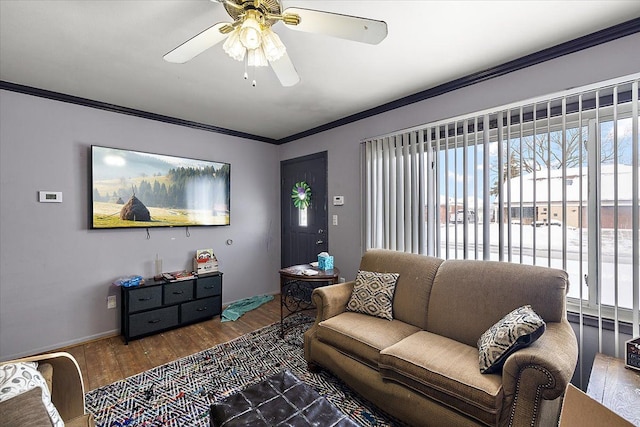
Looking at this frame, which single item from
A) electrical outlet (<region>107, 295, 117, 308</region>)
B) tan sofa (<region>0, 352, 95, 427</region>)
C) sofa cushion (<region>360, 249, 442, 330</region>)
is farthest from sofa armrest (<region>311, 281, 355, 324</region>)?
electrical outlet (<region>107, 295, 117, 308</region>)

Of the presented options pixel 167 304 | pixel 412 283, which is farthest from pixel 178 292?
pixel 412 283

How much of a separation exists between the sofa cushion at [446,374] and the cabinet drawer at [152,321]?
250 cm

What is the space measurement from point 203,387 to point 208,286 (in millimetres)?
1477

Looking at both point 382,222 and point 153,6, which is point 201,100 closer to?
point 153,6

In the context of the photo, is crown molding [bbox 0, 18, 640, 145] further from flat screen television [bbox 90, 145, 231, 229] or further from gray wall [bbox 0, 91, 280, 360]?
flat screen television [bbox 90, 145, 231, 229]

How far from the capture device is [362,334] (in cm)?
207

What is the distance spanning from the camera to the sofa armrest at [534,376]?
4.24ft

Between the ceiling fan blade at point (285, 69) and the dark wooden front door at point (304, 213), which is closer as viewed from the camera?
the ceiling fan blade at point (285, 69)

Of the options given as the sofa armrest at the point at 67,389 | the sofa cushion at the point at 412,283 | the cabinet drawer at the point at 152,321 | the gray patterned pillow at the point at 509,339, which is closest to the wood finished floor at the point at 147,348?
the cabinet drawer at the point at 152,321

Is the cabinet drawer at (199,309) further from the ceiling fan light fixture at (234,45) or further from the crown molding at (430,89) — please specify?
the ceiling fan light fixture at (234,45)

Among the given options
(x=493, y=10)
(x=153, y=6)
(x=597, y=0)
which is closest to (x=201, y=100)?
(x=153, y=6)

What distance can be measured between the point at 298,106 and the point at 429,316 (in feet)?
8.17

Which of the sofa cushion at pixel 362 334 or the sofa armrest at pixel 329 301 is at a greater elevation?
the sofa armrest at pixel 329 301

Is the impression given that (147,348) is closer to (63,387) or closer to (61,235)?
(61,235)
